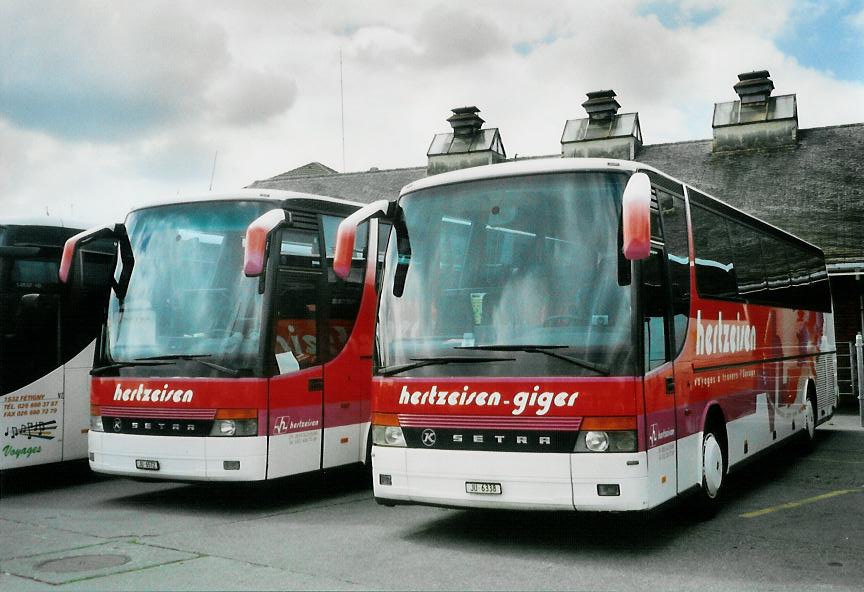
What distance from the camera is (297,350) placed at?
33.1 feet

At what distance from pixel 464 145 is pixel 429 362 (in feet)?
90.7

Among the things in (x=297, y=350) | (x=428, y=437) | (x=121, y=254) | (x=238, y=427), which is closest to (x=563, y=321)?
(x=428, y=437)

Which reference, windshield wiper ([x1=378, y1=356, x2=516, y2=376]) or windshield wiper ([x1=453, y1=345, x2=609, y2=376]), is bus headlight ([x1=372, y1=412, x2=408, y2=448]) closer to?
windshield wiper ([x1=378, y1=356, x2=516, y2=376])

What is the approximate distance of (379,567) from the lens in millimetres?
7070

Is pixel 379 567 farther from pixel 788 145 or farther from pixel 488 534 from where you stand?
pixel 788 145

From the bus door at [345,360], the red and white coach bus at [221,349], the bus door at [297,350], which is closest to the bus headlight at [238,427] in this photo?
the red and white coach bus at [221,349]

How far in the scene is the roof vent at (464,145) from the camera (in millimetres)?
34281

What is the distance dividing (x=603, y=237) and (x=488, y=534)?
2.82 m

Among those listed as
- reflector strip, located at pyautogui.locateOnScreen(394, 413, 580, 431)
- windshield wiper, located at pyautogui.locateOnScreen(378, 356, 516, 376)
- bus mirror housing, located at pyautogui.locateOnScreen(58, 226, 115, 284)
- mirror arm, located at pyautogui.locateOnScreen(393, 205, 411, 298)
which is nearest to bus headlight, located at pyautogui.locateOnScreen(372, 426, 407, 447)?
reflector strip, located at pyautogui.locateOnScreen(394, 413, 580, 431)

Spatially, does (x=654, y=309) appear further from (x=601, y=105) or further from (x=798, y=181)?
(x=601, y=105)

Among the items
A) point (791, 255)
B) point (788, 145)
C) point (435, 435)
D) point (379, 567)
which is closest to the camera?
point (379, 567)

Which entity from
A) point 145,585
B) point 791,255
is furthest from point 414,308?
point 791,255

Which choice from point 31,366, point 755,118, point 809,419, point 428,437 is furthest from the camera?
point 755,118

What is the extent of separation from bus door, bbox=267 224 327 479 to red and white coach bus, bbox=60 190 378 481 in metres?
0.02
